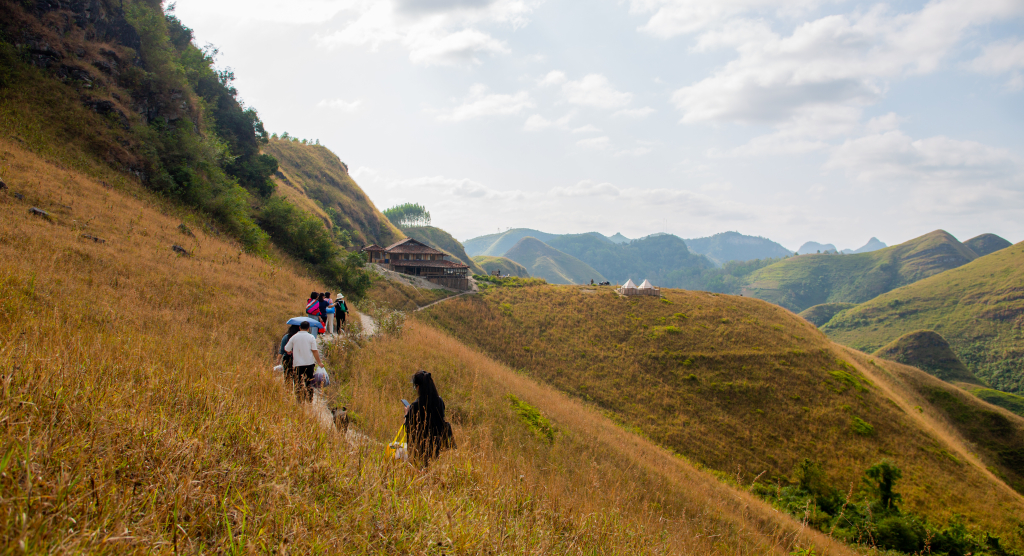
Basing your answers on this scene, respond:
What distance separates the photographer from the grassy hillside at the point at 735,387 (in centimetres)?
2017

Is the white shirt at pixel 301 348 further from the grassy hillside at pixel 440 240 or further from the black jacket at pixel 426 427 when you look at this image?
the grassy hillside at pixel 440 240

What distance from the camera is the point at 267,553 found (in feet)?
7.13

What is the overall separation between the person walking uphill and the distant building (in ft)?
140

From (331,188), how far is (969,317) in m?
173

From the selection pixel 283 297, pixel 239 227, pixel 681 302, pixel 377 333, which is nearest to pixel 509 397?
pixel 377 333

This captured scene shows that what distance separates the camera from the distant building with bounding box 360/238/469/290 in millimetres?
48000

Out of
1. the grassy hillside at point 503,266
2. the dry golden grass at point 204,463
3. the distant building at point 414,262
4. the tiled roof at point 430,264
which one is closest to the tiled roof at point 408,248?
the distant building at point 414,262

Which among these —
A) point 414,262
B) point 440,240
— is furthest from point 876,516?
point 440,240

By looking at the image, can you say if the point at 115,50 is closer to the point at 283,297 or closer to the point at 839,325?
the point at 283,297

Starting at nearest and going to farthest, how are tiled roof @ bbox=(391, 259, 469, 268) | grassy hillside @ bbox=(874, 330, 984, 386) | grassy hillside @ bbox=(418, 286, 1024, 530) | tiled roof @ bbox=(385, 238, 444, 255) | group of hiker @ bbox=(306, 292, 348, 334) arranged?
group of hiker @ bbox=(306, 292, 348, 334) < grassy hillside @ bbox=(418, 286, 1024, 530) < tiled roof @ bbox=(391, 259, 469, 268) < tiled roof @ bbox=(385, 238, 444, 255) < grassy hillside @ bbox=(874, 330, 984, 386)

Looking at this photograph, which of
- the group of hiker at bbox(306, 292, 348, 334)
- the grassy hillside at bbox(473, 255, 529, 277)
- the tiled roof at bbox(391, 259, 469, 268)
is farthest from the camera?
the grassy hillside at bbox(473, 255, 529, 277)

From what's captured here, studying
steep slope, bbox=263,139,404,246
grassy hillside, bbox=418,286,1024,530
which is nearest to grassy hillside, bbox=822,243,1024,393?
grassy hillside, bbox=418,286,1024,530

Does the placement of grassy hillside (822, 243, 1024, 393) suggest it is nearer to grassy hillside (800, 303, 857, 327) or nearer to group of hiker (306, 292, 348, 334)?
grassy hillside (800, 303, 857, 327)

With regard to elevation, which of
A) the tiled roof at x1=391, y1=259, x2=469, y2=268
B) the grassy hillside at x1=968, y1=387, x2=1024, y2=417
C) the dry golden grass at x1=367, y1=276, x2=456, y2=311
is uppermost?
the tiled roof at x1=391, y1=259, x2=469, y2=268
